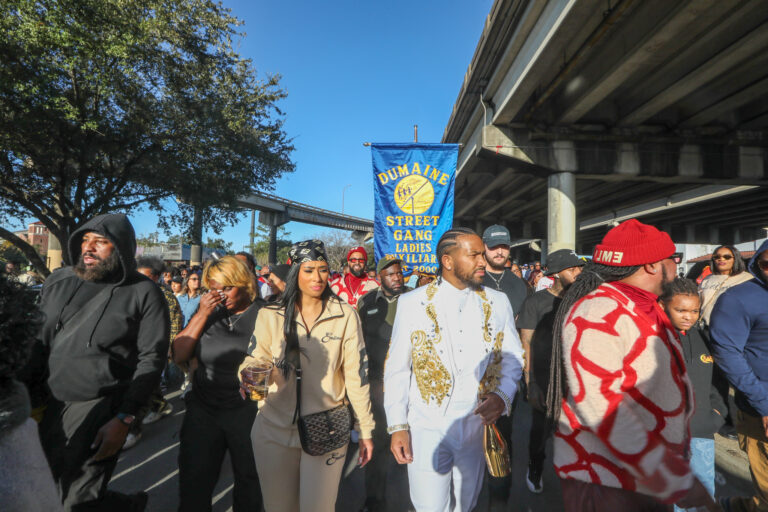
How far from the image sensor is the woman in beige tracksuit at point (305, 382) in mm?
2246

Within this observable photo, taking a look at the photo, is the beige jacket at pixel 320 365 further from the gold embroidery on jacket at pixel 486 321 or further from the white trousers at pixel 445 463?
the gold embroidery on jacket at pixel 486 321

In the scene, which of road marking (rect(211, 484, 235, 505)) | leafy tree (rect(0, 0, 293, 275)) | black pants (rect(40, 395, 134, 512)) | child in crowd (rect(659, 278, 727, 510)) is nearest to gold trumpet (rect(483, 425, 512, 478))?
child in crowd (rect(659, 278, 727, 510))

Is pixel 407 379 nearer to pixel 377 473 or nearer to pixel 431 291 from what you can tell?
pixel 431 291

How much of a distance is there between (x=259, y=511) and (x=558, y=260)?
3.10 m

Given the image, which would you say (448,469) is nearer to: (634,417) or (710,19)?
(634,417)

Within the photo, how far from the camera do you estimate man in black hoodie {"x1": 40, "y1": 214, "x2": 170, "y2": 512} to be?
2.13 metres

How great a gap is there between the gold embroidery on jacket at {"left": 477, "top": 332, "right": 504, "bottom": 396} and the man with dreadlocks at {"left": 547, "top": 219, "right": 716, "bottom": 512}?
0.48m

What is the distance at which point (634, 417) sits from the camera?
1.55m

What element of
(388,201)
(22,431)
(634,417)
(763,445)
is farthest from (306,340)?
(388,201)

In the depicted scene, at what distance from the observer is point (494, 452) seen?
2.19 meters

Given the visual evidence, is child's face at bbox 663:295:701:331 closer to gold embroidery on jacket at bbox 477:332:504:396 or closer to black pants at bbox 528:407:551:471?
black pants at bbox 528:407:551:471

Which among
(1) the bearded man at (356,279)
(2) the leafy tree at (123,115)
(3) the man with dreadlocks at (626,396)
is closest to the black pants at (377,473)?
(3) the man with dreadlocks at (626,396)

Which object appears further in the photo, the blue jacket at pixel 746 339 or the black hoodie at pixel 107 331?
the blue jacket at pixel 746 339

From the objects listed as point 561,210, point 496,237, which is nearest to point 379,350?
point 496,237
